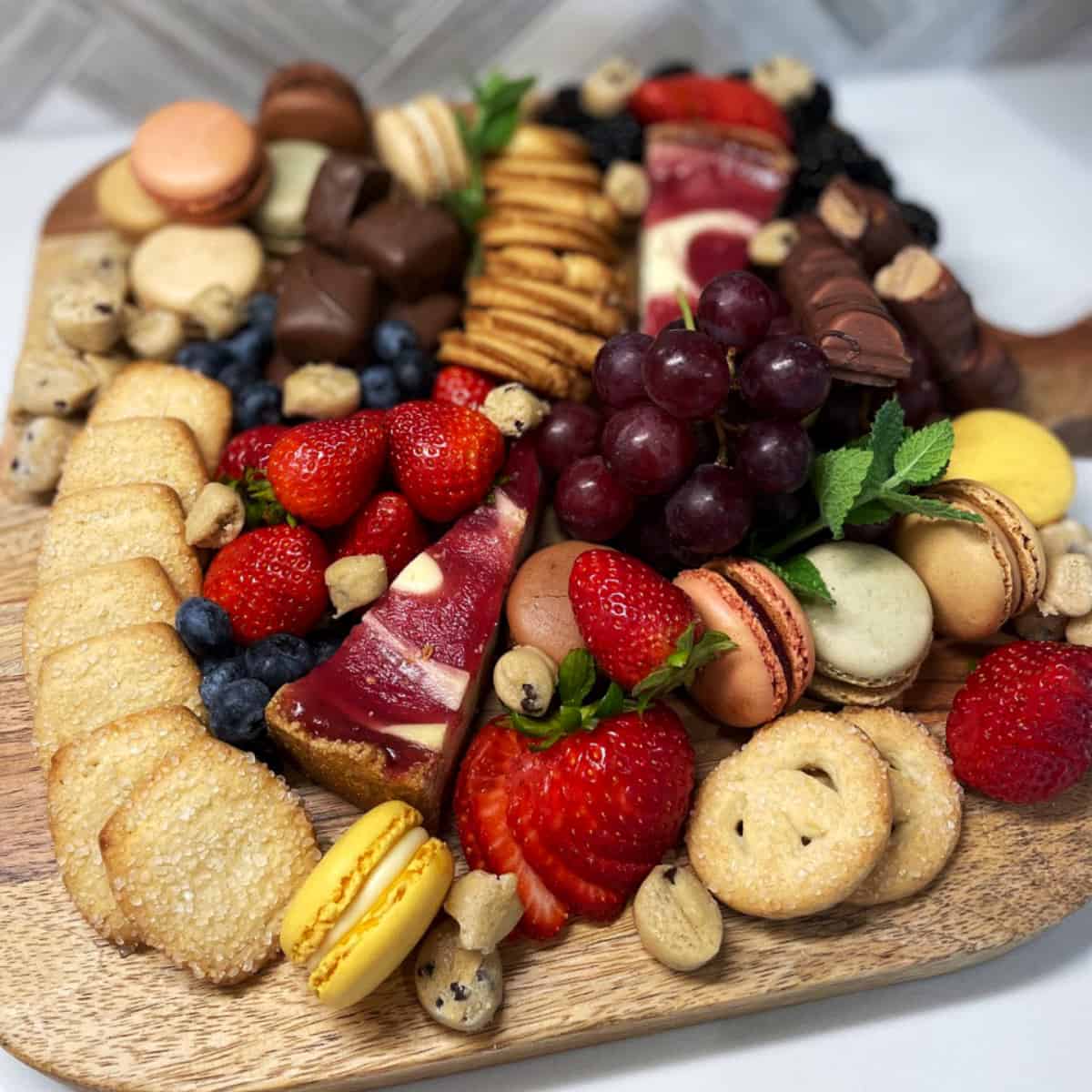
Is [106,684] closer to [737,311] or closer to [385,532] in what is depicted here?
[385,532]

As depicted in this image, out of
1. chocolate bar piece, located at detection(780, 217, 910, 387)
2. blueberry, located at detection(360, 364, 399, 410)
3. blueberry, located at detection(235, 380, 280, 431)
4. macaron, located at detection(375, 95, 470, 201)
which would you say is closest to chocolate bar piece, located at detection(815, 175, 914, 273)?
chocolate bar piece, located at detection(780, 217, 910, 387)

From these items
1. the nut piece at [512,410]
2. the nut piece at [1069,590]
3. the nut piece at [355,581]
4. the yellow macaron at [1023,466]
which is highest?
the yellow macaron at [1023,466]

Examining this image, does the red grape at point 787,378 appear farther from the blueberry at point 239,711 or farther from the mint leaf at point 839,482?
the blueberry at point 239,711

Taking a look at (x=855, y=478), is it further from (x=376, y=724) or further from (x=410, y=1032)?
(x=410, y=1032)

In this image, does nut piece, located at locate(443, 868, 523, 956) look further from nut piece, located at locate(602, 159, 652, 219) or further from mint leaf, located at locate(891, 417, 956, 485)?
nut piece, located at locate(602, 159, 652, 219)

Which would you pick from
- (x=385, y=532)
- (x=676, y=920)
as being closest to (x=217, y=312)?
(x=385, y=532)

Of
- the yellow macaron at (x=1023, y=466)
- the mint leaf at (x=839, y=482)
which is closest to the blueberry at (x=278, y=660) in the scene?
the mint leaf at (x=839, y=482)
